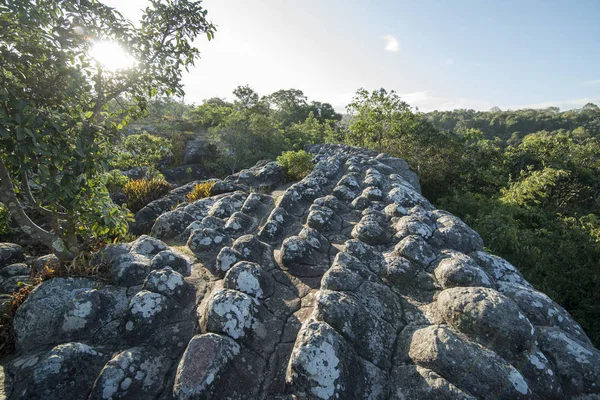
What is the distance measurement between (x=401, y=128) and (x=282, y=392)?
522 inches

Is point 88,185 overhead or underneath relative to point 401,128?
underneath

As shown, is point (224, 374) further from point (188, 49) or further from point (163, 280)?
point (188, 49)

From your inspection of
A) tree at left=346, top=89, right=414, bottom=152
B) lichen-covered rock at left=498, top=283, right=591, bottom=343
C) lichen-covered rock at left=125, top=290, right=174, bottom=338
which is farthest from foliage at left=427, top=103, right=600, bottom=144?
lichen-covered rock at left=125, top=290, right=174, bottom=338

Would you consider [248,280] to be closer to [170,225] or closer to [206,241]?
[206,241]

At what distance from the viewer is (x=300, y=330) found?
2.53 m

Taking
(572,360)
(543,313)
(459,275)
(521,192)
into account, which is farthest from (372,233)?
(521,192)

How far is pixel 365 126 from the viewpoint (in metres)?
14.0

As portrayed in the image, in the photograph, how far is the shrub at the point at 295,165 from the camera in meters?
8.70

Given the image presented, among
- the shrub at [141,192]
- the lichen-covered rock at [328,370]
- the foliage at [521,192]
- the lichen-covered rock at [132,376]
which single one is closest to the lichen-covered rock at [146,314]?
the lichen-covered rock at [132,376]

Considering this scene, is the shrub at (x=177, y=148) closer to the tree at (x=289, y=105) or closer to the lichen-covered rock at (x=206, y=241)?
the lichen-covered rock at (x=206, y=241)

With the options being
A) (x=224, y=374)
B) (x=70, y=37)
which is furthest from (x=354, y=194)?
(x=70, y=37)

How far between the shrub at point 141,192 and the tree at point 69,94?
362cm

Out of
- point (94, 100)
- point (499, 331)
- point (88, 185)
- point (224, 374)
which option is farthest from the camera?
point (94, 100)

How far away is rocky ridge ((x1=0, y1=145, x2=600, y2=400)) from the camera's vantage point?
221 cm
